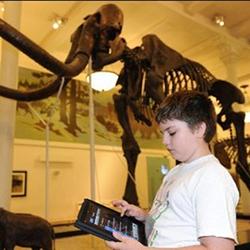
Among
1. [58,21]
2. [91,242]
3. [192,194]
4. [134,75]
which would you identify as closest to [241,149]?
[134,75]

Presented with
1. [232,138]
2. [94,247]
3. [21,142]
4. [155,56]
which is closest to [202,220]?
[94,247]

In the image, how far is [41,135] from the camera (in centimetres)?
333

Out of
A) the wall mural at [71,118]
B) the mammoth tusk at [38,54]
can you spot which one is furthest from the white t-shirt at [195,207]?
the wall mural at [71,118]

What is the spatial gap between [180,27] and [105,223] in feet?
6.14

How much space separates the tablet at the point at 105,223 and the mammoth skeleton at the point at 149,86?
2.41 ft

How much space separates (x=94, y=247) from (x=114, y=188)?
833 mm

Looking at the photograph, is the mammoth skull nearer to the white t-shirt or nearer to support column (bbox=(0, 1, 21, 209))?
support column (bbox=(0, 1, 21, 209))

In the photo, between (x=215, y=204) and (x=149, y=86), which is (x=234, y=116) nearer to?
(x=149, y=86)

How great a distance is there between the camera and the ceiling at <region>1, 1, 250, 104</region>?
1.12m

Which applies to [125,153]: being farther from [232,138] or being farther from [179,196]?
[179,196]

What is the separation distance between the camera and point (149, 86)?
5.48 ft

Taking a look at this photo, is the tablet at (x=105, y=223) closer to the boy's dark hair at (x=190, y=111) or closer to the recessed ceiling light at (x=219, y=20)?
the boy's dark hair at (x=190, y=111)

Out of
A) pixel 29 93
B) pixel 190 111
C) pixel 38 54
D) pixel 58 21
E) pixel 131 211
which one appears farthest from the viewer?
pixel 58 21

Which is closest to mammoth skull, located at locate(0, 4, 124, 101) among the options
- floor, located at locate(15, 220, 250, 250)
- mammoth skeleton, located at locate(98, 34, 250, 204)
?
mammoth skeleton, located at locate(98, 34, 250, 204)
